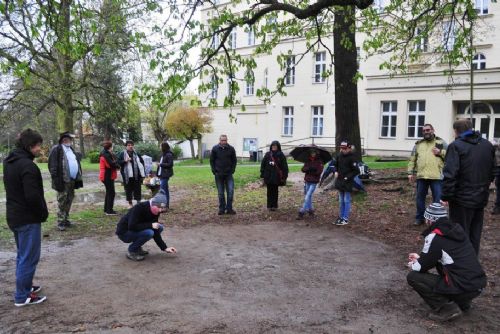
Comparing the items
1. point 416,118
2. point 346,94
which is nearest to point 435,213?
point 346,94

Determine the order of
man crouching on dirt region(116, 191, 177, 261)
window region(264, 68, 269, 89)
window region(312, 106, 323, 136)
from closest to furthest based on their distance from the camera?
man crouching on dirt region(116, 191, 177, 261) < window region(312, 106, 323, 136) < window region(264, 68, 269, 89)

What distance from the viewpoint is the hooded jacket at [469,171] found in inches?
221

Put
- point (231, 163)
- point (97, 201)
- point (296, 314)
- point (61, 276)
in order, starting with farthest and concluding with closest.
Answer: point (97, 201) < point (231, 163) < point (61, 276) < point (296, 314)

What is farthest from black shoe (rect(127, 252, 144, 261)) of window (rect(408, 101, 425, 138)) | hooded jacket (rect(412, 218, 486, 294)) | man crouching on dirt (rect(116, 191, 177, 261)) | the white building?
window (rect(408, 101, 425, 138))

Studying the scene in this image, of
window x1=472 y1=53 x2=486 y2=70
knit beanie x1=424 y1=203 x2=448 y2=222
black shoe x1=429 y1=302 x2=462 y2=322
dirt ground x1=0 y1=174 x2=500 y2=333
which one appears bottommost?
dirt ground x1=0 y1=174 x2=500 y2=333

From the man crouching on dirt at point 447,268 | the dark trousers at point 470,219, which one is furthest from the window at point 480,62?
the man crouching on dirt at point 447,268

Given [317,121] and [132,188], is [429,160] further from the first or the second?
[317,121]

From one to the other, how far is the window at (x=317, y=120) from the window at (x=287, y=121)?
6.89 ft

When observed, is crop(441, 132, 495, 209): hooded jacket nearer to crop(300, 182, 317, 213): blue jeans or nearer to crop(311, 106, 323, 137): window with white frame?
crop(300, 182, 317, 213): blue jeans

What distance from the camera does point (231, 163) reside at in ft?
34.7

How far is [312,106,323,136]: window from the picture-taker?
32094 millimetres

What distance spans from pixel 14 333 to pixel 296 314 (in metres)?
2.84

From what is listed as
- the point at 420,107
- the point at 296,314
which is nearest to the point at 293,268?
the point at 296,314

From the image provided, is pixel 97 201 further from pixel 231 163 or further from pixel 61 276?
pixel 61 276
